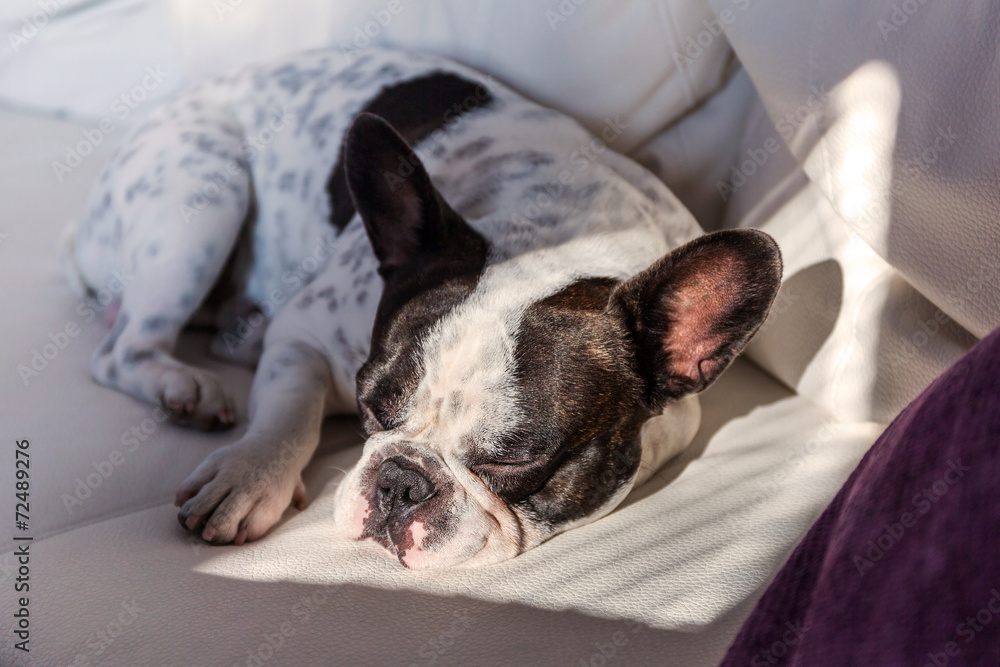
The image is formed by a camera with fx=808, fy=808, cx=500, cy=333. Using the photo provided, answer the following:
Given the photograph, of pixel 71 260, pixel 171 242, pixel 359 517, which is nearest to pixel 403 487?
pixel 359 517

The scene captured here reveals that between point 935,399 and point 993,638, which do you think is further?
point 935,399

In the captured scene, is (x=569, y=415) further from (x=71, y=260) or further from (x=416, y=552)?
(x=71, y=260)

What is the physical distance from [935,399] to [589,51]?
4.66 ft

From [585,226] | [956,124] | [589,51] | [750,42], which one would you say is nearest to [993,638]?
[956,124]

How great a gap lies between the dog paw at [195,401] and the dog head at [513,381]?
374 millimetres

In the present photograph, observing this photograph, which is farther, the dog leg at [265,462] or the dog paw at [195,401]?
the dog paw at [195,401]

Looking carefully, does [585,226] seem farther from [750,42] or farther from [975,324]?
[975,324]

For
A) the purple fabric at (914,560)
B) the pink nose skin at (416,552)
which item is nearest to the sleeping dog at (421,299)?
the pink nose skin at (416,552)

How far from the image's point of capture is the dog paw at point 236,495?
4.11 feet

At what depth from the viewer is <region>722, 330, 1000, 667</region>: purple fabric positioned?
0.62 metres

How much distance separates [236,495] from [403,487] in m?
0.27

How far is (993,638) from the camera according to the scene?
0.59 metres

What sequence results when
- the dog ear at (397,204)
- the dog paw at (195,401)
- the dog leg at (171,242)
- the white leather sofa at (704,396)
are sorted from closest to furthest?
the white leather sofa at (704,396)
the dog ear at (397,204)
the dog paw at (195,401)
the dog leg at (171,242)

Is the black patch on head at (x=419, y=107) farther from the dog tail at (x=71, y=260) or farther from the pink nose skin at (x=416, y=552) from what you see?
the pink nose skin at (x=416, y=552)
